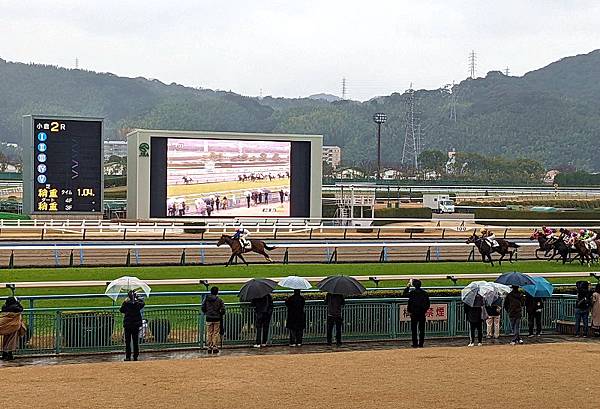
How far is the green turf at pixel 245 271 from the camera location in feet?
61.2

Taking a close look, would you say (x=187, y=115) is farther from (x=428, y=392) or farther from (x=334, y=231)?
(x=428, y=392)

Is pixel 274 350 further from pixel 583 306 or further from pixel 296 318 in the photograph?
pixel 583 306

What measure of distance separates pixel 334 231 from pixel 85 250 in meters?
Result: 13.9

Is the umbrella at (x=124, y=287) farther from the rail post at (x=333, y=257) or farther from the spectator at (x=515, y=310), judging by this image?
the rail post at (x=333, y=257)

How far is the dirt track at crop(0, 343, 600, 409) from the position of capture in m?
9.68

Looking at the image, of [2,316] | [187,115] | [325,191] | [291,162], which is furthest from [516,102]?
[2,316]

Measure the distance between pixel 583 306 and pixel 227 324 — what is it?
624 centimetres

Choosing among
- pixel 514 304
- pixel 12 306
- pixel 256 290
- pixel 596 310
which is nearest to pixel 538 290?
pixel 514 304

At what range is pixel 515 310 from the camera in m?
15.4

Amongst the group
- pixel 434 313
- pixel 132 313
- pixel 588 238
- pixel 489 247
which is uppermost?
pixel 588 238

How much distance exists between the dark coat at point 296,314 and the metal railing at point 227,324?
0.36 metres

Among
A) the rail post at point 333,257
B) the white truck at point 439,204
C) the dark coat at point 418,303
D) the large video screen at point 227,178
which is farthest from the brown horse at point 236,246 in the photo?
the white truck at point 439,204

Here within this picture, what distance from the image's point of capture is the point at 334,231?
37.8m

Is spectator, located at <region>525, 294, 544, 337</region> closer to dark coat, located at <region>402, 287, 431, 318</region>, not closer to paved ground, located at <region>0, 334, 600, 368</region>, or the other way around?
paved ground, located at <region>0, 334, 600, 368</region>
